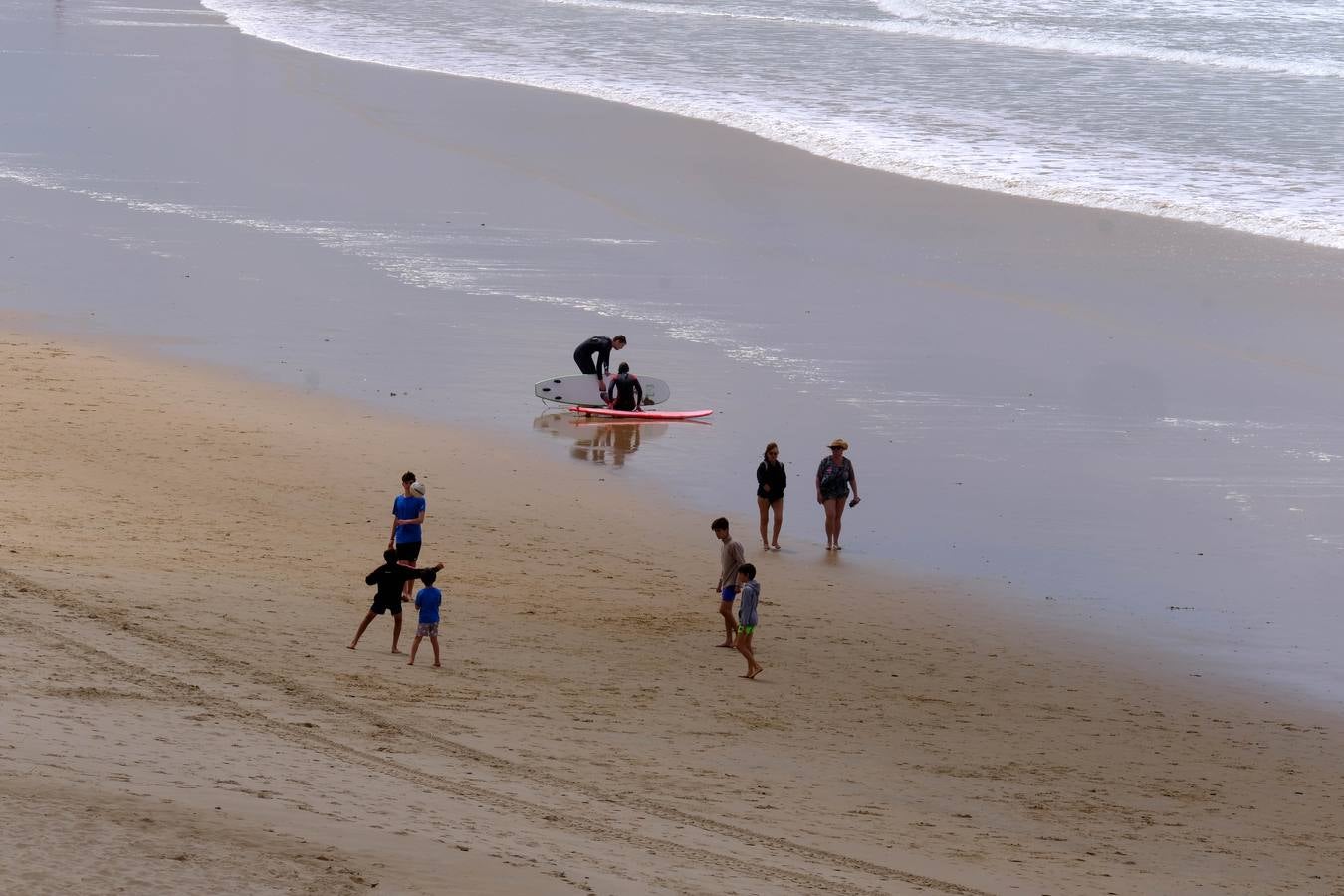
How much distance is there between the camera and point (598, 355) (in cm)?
2011

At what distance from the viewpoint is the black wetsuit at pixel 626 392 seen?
19.5 m

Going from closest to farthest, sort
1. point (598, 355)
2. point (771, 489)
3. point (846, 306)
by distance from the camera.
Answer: point (771, 489), point (598, 355), point (846, 306)

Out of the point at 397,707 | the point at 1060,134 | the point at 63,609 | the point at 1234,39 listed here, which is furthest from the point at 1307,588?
the point at 1234,39

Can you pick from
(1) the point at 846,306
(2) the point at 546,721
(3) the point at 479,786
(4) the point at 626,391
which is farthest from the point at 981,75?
(3) the point at 479,786

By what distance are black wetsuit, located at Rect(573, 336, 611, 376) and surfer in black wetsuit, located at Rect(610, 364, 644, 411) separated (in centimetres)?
23

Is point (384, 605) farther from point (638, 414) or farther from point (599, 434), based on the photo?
point (638, 414)

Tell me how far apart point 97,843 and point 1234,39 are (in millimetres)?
49127

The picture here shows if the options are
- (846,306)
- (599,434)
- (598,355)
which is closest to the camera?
(599,434)

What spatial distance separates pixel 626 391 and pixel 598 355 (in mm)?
764

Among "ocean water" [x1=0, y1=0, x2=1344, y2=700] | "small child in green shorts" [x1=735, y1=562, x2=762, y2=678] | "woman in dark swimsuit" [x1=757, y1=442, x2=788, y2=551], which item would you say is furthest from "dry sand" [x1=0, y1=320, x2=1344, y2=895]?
"ocean water" [x1=0, y1=0, x2=1344, y2=700]

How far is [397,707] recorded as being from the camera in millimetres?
11031

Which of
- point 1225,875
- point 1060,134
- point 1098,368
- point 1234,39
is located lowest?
point 1225,875

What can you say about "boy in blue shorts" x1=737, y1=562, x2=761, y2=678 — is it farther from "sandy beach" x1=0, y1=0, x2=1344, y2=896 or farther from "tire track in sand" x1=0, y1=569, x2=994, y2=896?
"tire track in sand" x1=0, y1=569, x2=994, y2=896

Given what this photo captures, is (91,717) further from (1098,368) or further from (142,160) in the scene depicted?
(142,160)
